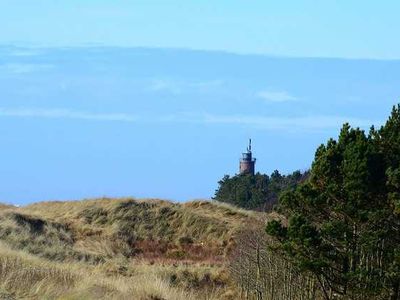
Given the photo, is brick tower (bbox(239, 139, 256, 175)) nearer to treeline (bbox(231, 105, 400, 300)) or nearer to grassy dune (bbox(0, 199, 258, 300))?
grassy dune (bbox(0, 199, 258, 300))

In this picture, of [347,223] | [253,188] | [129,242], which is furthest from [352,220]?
[253,188]

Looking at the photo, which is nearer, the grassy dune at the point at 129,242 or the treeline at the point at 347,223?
the treeline at the point at 347,223

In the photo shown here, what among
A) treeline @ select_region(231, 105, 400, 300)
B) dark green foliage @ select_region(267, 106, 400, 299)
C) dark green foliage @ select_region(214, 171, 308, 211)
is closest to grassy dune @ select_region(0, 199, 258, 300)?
treeline @ select_region(231, 105, 400, 300)

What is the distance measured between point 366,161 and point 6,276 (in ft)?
27.6

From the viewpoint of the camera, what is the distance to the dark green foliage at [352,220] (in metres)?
20.9

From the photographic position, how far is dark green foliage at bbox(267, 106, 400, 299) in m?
20.9

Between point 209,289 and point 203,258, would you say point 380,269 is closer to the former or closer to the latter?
point 209,289

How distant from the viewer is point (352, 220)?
2155cm

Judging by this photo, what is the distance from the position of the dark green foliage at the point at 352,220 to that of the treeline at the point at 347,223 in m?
0.02

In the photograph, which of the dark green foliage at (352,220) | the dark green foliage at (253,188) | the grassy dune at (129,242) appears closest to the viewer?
the dark green foliage at (352,220)

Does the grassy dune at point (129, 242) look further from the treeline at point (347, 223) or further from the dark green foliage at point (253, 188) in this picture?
the dark green foliage at point (253, 188)

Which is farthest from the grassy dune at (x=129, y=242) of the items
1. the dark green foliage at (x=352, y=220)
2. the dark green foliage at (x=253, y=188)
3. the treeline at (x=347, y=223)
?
the dark green foliage at (x=253, y=188)

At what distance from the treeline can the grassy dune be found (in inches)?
127

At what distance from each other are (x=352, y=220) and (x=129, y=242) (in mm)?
24748
